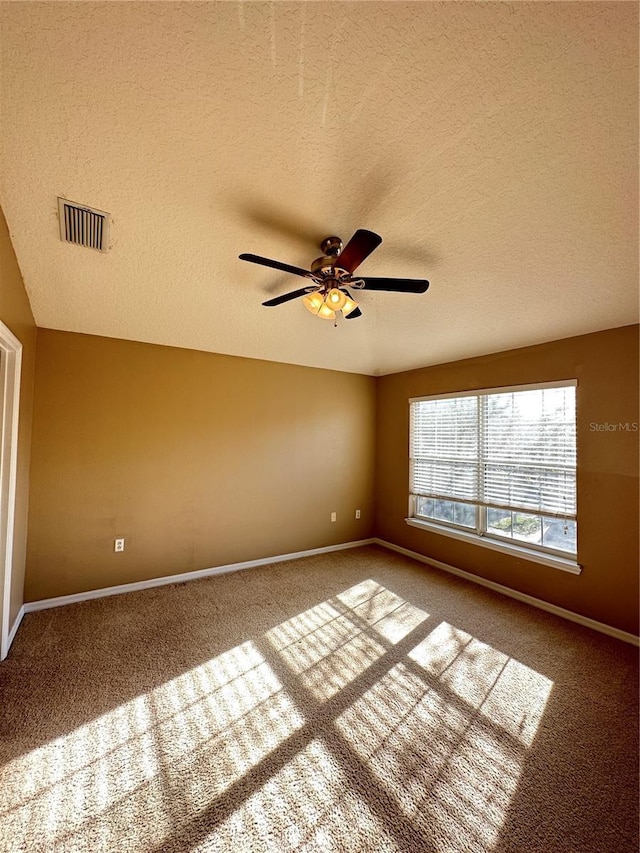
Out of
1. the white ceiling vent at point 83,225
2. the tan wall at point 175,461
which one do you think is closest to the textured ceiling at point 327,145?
the white ceiling vent at point 83,225

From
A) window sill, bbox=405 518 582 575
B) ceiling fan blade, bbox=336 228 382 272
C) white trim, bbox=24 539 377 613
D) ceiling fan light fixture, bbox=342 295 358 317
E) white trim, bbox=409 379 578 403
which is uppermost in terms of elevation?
ceiling fan blade, bbox=336 228 382 272

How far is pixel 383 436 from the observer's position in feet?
16.2

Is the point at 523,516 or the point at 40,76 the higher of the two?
the point at 40,76

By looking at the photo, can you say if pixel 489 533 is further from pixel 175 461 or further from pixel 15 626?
pixel 15 626

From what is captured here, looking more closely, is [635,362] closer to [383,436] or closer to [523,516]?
[523,516]

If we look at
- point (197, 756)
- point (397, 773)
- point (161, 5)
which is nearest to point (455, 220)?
point (161, 5)

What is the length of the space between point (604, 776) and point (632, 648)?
4.69ft

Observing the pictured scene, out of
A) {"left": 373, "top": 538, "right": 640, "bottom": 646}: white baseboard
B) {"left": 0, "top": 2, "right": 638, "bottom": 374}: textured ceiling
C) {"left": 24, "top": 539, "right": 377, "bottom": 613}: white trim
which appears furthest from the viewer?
{"left": 24, "top": 539, "right": 377, "bottom": 613}: white trim

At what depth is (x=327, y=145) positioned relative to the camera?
1514mm

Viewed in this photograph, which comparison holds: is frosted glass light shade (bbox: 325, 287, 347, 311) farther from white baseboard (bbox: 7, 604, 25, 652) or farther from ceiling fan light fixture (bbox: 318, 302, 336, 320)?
white baseboard (bbox: 7, 604, 25, 652)

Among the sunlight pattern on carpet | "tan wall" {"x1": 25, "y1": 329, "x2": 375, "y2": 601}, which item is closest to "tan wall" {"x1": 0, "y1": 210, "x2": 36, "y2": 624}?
Answer: "tan wall" {"x1": 25, "y1": 329, "x2": 375, "y2": 601}

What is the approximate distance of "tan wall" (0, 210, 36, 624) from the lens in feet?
6.76

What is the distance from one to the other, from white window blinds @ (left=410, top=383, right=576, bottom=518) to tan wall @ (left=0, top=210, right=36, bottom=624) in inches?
160

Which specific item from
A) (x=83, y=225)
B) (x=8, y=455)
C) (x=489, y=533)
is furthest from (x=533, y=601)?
(x=83, y=225)
